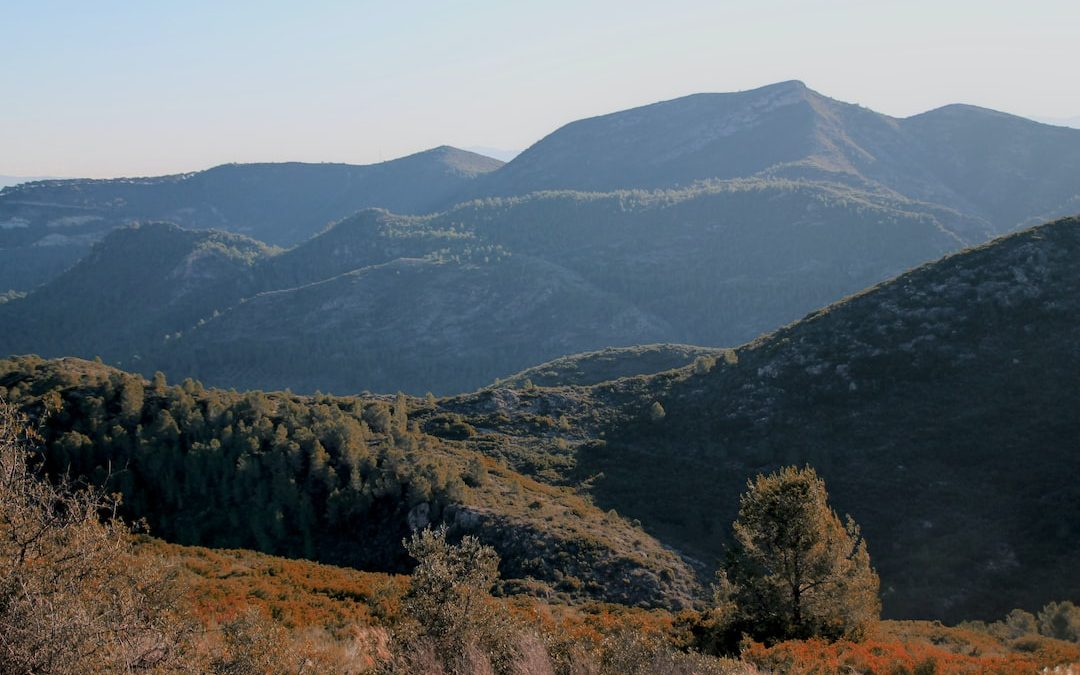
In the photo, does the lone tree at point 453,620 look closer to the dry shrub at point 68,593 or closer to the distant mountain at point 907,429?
the dry shrub at point 68,593

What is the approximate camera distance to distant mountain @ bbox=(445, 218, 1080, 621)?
49781mm

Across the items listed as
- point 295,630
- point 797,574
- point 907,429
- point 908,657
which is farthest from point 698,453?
point 295,630

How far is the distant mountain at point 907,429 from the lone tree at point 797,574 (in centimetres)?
2330

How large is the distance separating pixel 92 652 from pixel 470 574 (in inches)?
Result: 345

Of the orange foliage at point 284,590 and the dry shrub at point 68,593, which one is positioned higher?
the dry shrub at point 68,593

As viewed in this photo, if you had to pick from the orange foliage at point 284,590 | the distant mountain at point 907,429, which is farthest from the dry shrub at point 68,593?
the distant mountain at point 907,429

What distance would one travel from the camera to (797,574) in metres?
26.6

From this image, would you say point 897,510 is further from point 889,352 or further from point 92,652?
point 92,652

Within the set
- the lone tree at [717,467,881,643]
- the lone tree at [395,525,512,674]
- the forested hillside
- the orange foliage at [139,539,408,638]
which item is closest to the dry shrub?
the lone tree at [395,525,512,674]

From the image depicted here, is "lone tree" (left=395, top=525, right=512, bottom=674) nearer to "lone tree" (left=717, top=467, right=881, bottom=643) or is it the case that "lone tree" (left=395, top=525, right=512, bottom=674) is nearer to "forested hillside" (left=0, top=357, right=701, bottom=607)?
"lone tree" (left=717, top=467, right=881, bottom=643)

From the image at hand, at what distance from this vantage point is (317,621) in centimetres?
2581

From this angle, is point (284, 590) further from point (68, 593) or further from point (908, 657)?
point (908, 657)

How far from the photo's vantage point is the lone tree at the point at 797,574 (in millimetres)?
26156

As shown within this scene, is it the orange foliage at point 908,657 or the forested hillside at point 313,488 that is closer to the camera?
the orange foliage at point 908,657
